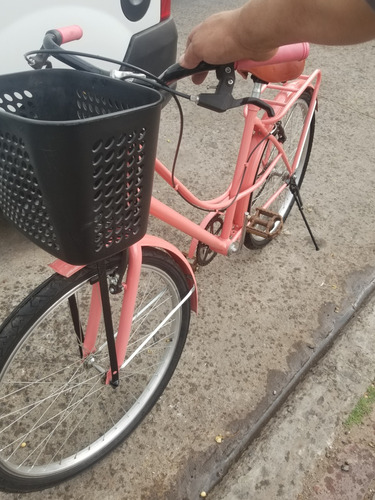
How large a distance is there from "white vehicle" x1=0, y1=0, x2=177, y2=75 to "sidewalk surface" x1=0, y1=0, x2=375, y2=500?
97cm

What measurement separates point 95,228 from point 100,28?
4.97 ft

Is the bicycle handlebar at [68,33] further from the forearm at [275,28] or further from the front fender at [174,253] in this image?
the front fender at [174,253]

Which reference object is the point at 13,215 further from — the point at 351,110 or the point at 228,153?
the point at 351,110

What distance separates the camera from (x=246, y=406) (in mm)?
1932

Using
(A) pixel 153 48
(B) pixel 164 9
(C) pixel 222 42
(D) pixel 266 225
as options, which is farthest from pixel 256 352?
(B) pixel 164 9

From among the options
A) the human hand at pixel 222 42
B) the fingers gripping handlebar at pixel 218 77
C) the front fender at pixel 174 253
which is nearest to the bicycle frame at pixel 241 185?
the front fender at pixel 174 253

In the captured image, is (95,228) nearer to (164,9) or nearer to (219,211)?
(219,211)

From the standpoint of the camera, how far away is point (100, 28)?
Result: 2062 millimetres

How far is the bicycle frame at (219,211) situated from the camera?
4.68ft

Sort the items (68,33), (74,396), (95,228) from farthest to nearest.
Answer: (74,396)
(68,33)
(95,228)

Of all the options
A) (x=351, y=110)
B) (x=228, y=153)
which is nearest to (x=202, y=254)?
(x=228, y=153)

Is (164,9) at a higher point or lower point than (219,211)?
higher

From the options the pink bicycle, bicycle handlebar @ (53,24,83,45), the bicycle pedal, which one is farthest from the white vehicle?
the bicycle pedal

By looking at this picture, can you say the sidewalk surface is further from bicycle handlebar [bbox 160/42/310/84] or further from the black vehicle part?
bicycle handlebar [bbox 160/42/310/84]
